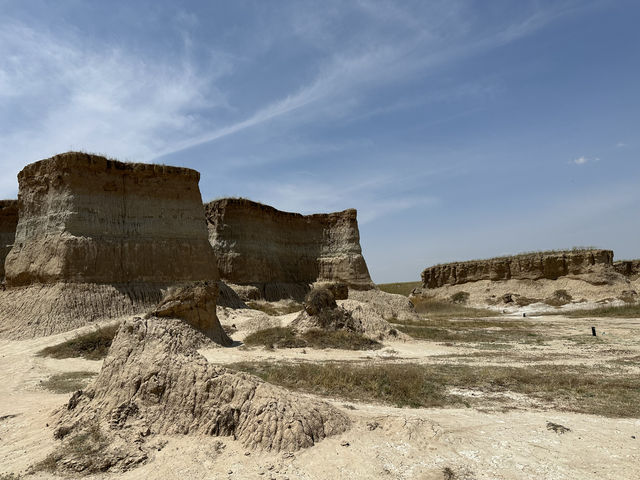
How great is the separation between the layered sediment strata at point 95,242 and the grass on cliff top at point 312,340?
8.54 m

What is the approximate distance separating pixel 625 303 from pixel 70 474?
37733 mm

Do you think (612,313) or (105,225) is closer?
(105,225)

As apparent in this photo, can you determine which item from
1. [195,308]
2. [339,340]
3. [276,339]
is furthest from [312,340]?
[195,308]

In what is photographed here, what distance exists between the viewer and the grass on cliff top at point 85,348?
13555 mm

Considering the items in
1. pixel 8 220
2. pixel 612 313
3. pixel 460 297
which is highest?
pixel 8 220

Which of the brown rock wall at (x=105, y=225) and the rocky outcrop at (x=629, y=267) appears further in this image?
the rocky outcrop at (x=629, y=267)

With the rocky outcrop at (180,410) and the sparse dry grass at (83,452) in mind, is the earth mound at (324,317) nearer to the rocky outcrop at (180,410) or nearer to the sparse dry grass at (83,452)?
the rocky outcrop at (180,410)

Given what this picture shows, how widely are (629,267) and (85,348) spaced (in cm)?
5348

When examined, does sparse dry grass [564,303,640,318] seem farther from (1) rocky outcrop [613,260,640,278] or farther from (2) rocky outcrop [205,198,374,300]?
(1) rocky outcrop [613,260,640,278]

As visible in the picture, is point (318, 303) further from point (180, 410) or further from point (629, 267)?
point (629, 267)

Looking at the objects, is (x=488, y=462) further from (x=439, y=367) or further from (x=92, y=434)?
(x=439, y=367)

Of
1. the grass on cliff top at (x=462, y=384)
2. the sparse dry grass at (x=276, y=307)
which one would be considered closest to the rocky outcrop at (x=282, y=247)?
the sparse dry grass at (x=276, y=307)

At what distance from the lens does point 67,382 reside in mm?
9641

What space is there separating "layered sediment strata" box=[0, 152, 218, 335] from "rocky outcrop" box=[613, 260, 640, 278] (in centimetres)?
4485
